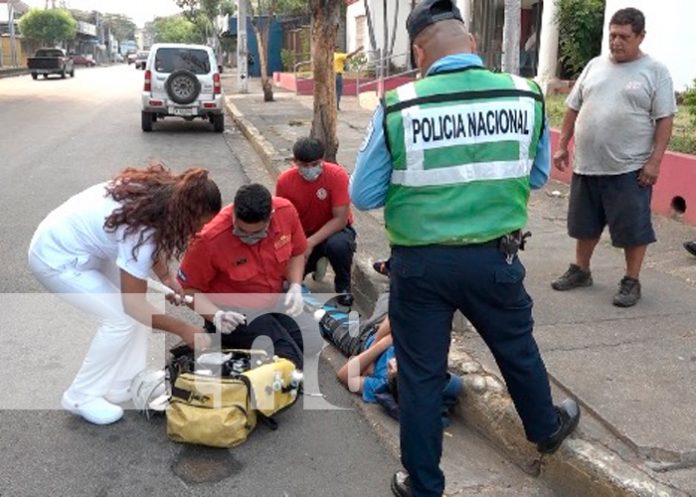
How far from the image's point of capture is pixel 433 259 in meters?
2.43

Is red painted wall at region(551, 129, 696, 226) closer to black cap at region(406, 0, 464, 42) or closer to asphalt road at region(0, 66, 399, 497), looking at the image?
asphalt road at region(0, 66, 399, 497)

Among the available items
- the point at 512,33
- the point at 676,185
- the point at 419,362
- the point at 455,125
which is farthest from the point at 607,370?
the point at 676,185

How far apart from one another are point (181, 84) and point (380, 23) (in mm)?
13005

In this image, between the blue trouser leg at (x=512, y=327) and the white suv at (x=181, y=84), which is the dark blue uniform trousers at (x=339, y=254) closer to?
the blue trouser leg at (x=512, y=327)

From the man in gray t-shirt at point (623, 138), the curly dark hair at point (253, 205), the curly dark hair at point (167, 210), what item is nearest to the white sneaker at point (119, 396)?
the curly dark hair at point (167, 210)

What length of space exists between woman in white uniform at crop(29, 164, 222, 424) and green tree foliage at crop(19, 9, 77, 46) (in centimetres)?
6236

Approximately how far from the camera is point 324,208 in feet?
16.3

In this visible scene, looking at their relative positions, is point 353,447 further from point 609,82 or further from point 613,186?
point 609,82

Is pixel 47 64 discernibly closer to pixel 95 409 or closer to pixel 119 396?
pixel 119 396

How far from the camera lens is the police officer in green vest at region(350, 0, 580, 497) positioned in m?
2.37

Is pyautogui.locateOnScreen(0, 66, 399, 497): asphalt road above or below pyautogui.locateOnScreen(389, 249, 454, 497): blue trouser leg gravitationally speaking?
below

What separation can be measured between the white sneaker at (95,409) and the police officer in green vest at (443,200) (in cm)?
153

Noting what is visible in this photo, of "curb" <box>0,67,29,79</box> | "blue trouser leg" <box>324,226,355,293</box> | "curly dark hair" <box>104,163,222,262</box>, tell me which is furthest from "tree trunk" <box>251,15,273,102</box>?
"curb" <box>0,67,29,79</box>

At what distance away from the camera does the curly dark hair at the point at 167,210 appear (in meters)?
3.11
